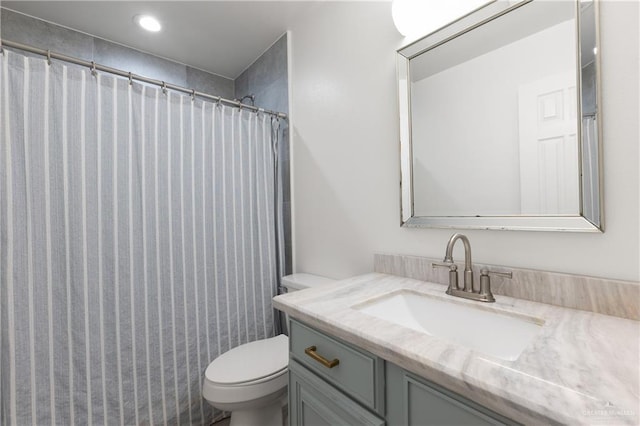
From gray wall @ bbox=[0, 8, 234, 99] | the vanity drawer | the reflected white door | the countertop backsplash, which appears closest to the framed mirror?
the reflected white door

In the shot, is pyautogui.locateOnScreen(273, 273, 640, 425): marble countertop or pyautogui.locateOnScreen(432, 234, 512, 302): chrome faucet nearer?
pyautogui.locateOnScreen(273, 273, 640, 425): marble countertop

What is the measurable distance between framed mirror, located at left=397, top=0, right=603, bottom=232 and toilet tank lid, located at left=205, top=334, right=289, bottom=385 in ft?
3.08

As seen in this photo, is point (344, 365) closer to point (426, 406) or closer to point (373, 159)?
point (426, 406)

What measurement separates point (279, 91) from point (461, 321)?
6.03 ft

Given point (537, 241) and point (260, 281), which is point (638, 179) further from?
point (260, 281)

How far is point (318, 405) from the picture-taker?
0.86 metres

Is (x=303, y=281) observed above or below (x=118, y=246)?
below

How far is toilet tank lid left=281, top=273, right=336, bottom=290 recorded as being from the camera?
161 cm

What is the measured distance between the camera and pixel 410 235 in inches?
49.0

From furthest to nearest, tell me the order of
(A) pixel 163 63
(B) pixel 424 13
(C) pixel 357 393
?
(A) pixel 163 63 < (B) pixel 424 13 < (C) pixel 357 393

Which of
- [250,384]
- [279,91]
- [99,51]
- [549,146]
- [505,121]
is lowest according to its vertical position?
[250,384]

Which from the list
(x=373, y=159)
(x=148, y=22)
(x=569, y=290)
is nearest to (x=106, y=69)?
(x=148, y=22)

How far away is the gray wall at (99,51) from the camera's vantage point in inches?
69.2

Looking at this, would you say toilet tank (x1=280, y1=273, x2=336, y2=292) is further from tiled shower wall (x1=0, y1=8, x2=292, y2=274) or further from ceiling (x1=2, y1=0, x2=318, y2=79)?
ceiling (x1=2, y1=0, x2=318, y2=79)
